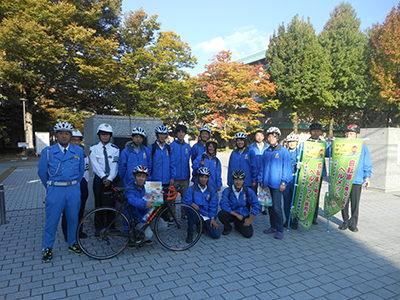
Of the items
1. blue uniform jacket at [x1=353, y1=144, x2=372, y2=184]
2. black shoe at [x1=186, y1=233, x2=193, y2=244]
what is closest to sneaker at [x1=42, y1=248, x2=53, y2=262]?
Result: black shoe at [x1=186, y1=233, x2=193, y2=244]

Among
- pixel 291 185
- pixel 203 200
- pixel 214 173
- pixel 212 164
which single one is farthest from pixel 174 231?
pixel 291 185

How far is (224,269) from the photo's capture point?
135 inches

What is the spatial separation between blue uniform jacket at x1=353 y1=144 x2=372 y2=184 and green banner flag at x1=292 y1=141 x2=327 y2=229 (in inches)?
30.4

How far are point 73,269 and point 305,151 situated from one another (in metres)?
4.44

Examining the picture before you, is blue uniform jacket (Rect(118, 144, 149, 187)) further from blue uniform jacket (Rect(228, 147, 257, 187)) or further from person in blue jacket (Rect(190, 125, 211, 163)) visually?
blue uniform jacket (Rect(228, 147, 257, 187))

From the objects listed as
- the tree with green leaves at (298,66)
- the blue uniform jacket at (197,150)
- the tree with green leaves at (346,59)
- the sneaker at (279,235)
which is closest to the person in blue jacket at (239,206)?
the sneaker at (279,235)

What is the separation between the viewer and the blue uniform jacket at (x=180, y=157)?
514cm

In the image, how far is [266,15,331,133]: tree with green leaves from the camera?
2414cm

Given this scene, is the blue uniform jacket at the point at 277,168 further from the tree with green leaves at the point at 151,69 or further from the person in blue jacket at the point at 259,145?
the tree with green leaves at the point at 151,69

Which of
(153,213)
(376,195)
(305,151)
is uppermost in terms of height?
(305,151)

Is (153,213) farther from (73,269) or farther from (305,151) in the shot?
(305,151)

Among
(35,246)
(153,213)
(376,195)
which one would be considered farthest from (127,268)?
(376,195)

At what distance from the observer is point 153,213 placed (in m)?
3.96

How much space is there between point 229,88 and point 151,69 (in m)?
7.95
